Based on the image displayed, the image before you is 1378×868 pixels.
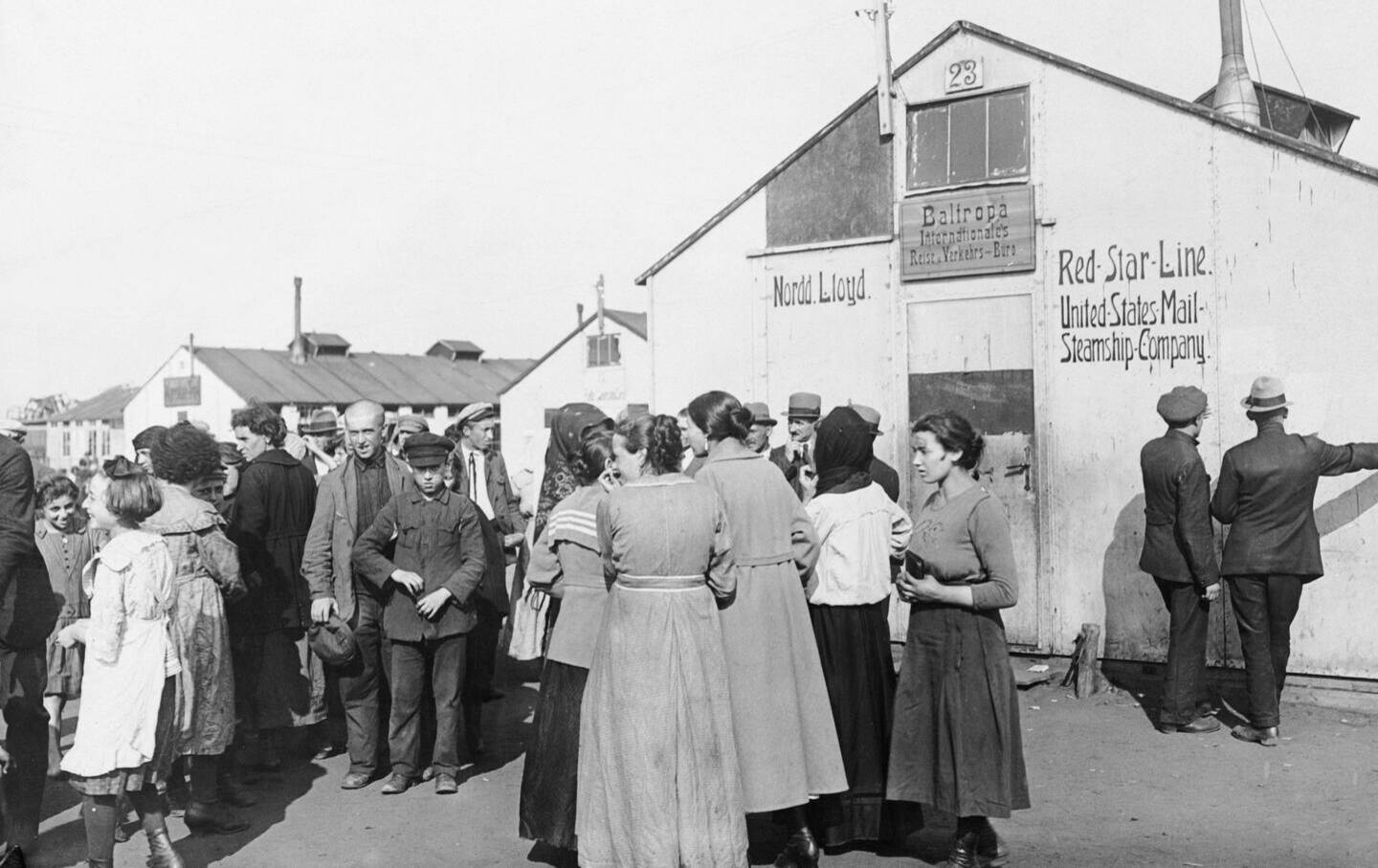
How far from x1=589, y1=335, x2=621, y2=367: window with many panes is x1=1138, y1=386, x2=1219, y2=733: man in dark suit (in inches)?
1442

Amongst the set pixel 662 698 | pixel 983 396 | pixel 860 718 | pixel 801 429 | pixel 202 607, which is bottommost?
pixel 860 718

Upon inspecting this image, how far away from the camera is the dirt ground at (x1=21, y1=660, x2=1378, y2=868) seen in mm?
5309

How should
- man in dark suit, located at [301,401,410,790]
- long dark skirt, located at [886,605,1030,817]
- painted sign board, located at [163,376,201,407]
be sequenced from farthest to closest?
1. painted sign board, located at [163,376,201,407]
2. man in dark suit, located at [301,401,410,790]
3. long dark skirt, located at [886,605,1030,817]

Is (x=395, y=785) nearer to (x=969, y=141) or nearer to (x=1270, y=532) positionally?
(x=1270, y=532)

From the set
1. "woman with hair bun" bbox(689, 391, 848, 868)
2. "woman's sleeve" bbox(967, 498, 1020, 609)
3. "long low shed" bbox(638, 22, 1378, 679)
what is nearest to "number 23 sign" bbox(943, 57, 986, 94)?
"long low shed" bbox(638, 22, 1378, 679)

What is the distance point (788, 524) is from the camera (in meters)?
5.13

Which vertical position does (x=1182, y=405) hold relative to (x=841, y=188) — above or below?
below

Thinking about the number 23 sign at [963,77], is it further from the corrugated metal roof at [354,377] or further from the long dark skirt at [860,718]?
the corrugated metal roof at [354,377]

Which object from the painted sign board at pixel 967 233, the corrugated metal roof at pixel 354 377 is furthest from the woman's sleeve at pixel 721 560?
the corrugated metal roof at pixel 354 377

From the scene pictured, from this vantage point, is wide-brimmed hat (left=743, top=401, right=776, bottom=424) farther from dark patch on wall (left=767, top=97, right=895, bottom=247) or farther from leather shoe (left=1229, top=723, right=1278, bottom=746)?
leather shoe (left=1229, top=723, right=1278, bottom=746)

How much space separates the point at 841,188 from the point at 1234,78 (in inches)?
154

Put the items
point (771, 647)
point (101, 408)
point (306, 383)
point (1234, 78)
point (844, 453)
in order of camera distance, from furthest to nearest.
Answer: point (101, 408)
point (306, 383)
point (1234, 78)
point (844, 453)
point (771, 647)

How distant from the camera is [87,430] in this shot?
64125 mm

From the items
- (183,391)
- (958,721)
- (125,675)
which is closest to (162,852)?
(125,675)
